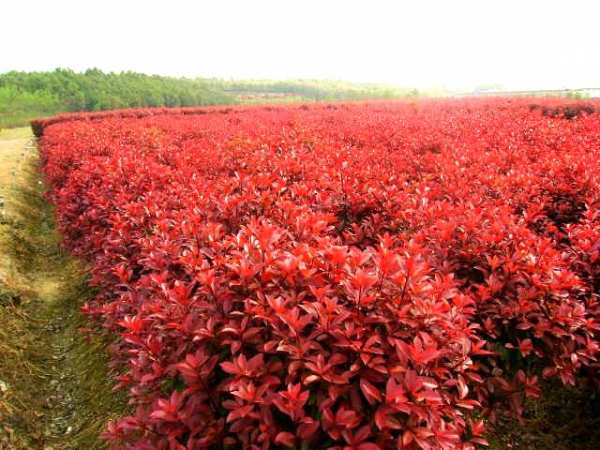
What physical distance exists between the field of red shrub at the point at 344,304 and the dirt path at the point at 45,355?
45 centimetres

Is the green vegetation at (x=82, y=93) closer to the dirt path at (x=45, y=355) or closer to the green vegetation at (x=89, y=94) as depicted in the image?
the green vegetation at (x=89, y=94)

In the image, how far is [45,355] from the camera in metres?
4.64

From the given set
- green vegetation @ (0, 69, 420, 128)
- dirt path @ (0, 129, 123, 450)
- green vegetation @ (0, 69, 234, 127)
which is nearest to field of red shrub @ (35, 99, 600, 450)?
dirt path @ (0, 129, 123, 450)

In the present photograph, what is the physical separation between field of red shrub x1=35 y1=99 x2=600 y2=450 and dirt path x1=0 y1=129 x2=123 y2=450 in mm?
448

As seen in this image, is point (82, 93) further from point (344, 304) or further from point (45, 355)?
point (344, 304)

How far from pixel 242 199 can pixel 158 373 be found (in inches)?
70.1

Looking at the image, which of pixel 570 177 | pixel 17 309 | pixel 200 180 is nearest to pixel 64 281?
pixel 17 309

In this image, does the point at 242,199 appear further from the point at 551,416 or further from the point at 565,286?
the point at 551,416

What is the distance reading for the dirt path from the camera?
354 centimetres

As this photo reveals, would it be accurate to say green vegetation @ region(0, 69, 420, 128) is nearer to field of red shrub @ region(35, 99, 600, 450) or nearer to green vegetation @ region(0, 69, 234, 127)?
green vegetation @ region(0, 69, 234, 127)

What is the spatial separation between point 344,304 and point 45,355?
4267 millimetres

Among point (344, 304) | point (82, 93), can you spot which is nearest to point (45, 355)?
point (344, 304)

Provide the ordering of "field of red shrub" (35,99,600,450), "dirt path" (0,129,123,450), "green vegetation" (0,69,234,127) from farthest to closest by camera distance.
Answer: "green vegetation" (0,69,234,127), "dirt path" (0,129,123,450), "field of red shrub" (35,99,600,450)

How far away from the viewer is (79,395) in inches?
158
